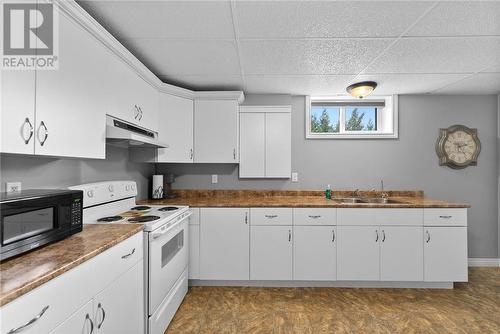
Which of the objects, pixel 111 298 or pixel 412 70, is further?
pixel 412 70

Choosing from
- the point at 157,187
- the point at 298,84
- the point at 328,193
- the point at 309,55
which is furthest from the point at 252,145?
the point at 309,55

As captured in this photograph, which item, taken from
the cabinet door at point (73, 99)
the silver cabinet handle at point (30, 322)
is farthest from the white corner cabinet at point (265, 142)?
the silver cabinet handle at point (30, 322)

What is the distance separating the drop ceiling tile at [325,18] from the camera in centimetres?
157

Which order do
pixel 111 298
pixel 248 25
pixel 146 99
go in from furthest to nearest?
pixel 146 99 < pixel 248 25 < pixel 111 298

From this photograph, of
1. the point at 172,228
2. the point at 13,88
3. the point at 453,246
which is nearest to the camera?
the point at 13,88

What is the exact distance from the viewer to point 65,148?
1422mm

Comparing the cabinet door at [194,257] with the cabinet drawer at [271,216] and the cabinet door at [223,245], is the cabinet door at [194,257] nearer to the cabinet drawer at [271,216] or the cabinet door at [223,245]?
the cabinet door at [223,245]

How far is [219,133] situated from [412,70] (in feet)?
6.82

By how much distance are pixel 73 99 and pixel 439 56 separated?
9.11 feet

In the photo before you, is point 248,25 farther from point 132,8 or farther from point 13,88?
point 13,88

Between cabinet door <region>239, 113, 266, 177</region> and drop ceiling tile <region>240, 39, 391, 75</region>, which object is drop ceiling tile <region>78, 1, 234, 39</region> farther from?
cabinet door <region>239, 113, 266, 177</region>

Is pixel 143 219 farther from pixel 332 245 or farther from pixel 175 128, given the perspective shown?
pixel 332 245

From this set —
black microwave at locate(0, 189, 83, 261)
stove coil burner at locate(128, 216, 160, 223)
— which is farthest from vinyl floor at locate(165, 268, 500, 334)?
black microwave at locate(0, 189, 83, 261)

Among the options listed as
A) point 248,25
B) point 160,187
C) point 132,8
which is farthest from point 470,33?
point 160,187
